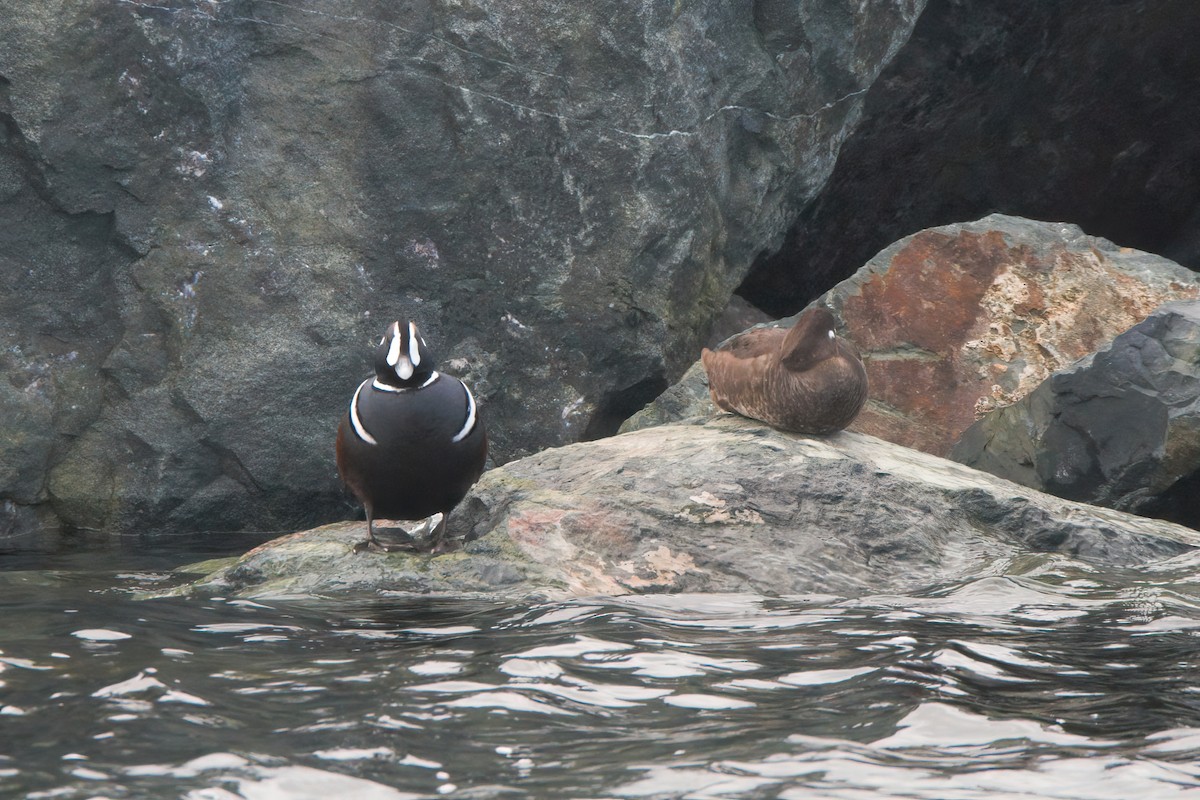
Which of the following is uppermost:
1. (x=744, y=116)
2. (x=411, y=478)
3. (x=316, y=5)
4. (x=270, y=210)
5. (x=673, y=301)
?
(x=316, y=5)

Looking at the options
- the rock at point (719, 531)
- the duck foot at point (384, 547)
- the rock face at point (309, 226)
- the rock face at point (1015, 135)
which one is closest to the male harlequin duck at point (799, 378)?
the rock at point (719, 531)

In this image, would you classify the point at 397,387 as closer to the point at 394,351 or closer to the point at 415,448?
the point at 394,351

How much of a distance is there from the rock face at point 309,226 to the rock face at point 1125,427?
2.12 m

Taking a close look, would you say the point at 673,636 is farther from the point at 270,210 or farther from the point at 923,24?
the point at 923,24

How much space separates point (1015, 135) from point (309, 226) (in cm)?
534

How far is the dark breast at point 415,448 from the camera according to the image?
5.44 metres

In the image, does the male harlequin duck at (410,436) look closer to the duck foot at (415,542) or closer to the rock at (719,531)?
the duck foot at (415,542)

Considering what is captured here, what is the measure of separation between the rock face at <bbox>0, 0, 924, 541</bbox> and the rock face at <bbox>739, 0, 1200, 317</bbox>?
196 centimetres

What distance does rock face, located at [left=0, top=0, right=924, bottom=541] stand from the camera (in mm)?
7008

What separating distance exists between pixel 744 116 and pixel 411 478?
3.74 m

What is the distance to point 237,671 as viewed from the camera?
12.6ft

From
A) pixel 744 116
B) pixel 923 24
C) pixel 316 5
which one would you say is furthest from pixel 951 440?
pixel 316 5

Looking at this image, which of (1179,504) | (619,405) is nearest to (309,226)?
(619,405)

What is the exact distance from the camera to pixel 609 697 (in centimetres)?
361
